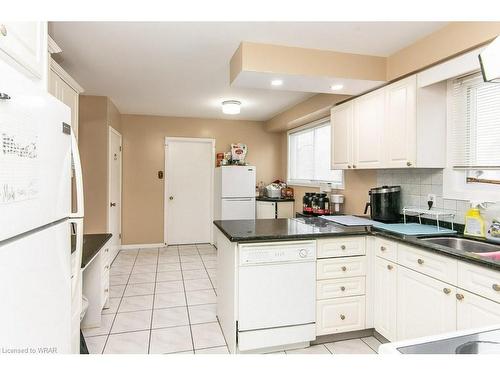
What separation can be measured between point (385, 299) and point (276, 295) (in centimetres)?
83

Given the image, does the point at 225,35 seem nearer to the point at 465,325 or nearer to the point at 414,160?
the point at 414,160

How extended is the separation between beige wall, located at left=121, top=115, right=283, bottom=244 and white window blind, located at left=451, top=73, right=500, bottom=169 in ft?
12.9

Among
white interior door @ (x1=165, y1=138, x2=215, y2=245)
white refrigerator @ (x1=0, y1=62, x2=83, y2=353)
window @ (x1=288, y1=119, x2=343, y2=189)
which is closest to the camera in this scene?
white refrigerator @ (x1=0, y1=62, x2=83, y2=353)

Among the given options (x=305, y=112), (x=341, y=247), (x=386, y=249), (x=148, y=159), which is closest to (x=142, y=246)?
(x=148, y=159)

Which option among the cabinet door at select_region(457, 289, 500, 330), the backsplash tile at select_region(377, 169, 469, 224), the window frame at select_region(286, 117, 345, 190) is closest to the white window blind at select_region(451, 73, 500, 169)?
the backsplash tile at select_region(377, 169, 469, 224)

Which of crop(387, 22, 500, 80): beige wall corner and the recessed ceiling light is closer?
crop(387, 22, 500, 80): beige wall corner

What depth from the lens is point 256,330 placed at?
2.15 metres

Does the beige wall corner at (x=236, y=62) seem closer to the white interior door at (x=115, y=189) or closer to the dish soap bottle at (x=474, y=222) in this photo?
the dish soap bottle at (x=474, y=222)

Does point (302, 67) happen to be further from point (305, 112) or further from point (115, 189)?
point (115, 189)

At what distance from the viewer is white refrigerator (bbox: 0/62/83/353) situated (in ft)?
2.51

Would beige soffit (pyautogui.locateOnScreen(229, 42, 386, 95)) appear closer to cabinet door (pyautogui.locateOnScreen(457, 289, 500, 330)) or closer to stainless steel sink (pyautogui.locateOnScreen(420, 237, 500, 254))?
stainless steel sink (pyautogui.locateOnScreen(420, 237, 500, 254))

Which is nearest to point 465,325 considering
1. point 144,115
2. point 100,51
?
point 100,51

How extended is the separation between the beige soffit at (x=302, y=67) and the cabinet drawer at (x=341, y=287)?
1.69 metres

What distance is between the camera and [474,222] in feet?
6.89
